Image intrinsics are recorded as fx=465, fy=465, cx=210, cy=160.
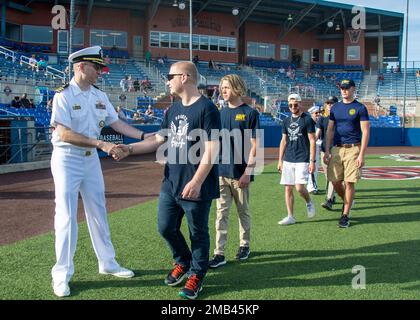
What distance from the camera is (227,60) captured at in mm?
41688

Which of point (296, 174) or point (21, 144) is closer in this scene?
point (296, 174)

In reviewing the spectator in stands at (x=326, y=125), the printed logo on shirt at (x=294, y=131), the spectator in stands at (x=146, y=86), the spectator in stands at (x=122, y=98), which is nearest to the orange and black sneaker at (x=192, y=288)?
the printed logo on shirt at (x=294, y=131)

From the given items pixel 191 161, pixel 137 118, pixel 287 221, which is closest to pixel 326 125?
pixel 287 221

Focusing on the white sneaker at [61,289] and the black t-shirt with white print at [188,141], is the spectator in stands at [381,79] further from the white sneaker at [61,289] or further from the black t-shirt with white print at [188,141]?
the white sneaker at [61,289]

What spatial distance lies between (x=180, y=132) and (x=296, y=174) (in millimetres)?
3451

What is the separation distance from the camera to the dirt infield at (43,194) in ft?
22.4

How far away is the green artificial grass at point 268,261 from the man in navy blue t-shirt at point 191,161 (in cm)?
46

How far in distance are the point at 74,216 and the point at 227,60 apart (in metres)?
38.7

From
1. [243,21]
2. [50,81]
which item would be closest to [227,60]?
[243,21]

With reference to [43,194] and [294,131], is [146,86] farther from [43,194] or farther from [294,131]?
[294,131]

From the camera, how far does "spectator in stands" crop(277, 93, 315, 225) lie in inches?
277

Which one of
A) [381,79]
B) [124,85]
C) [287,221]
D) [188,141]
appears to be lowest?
[287,221]

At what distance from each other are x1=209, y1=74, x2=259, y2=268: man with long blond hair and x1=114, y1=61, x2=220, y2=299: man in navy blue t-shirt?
3.51 ft

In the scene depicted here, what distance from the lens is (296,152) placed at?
7.18m
